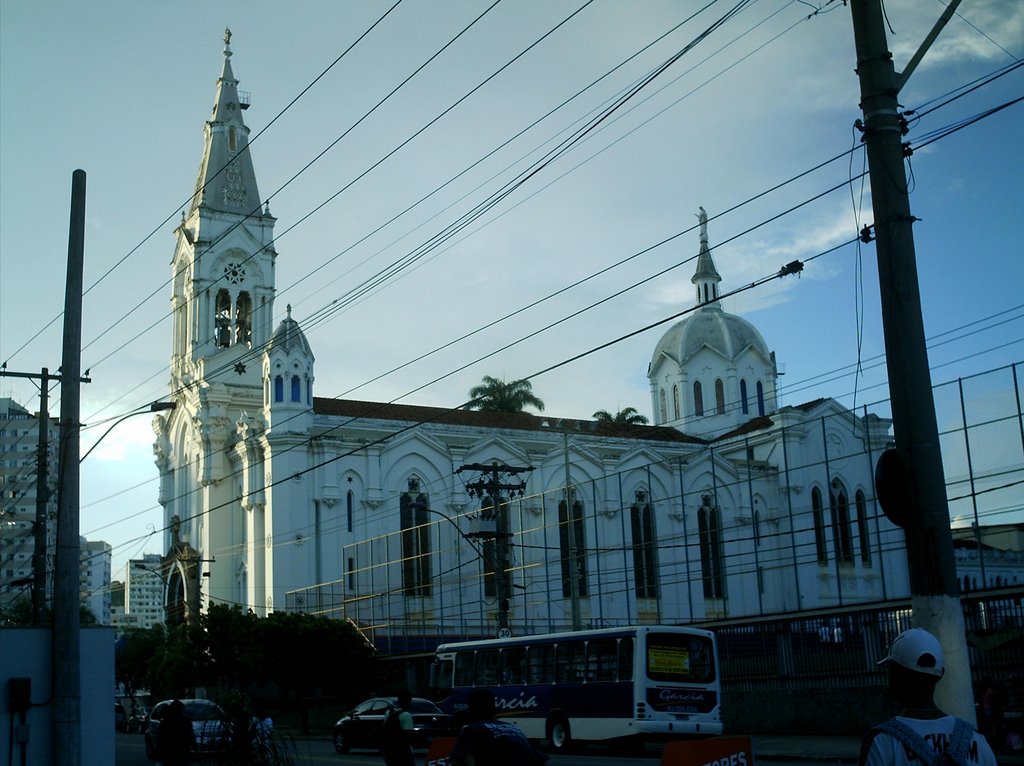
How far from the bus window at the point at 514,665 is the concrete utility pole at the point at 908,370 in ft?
67.5

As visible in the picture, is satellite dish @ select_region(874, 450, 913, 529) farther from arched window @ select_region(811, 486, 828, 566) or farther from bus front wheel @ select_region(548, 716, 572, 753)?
arched window @ select_region(811, 486, 828, 566)

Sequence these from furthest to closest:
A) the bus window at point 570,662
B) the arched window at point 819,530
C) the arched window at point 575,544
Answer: the arched window at point 575,544 < the arched window at point 819,530 < the bus window at point 570,662

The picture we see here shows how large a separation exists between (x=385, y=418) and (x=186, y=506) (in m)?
11.8

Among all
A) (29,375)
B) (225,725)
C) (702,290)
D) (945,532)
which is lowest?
(225,725)

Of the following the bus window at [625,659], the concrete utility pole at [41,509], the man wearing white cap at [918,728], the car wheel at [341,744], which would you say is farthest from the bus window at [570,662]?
the man wearing white cap at [918,728]

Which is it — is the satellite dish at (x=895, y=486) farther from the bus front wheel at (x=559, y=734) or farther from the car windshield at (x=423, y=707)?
the car windshield at (x=423, y=707)

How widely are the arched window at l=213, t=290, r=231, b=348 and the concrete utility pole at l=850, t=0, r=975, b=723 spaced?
193ft

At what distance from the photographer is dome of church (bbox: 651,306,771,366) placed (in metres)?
76.1

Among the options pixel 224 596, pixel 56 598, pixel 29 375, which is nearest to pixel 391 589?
pixel 224 596

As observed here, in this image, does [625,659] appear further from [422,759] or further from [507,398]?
[507,398]

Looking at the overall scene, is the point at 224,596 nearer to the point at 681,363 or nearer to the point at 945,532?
the point at 681,363

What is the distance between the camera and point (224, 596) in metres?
60.1

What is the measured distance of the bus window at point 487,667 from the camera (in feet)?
97.4

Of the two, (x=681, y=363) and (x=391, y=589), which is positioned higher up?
(x=681, y=363)
